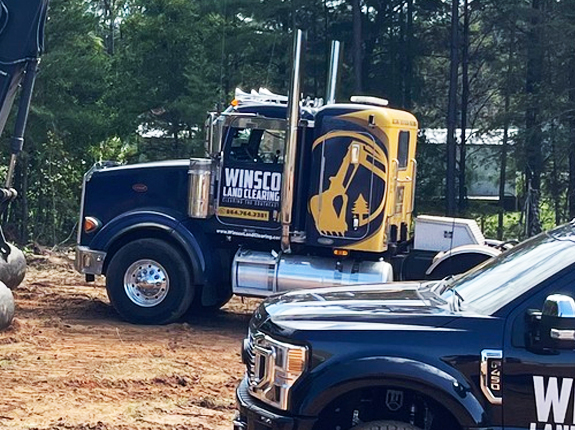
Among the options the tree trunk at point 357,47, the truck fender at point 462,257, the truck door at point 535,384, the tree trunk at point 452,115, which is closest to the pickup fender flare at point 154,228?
the truck fender at point 462,257


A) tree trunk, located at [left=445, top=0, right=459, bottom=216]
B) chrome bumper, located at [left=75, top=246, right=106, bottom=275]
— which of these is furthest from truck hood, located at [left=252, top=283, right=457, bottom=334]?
tree trunk, located at [left=445, top=0, right=459, bottom=216]

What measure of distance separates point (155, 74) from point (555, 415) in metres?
21.9

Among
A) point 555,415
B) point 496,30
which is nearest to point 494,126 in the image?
point 496,30

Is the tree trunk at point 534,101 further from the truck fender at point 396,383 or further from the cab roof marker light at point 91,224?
the truck fender at point 396,383

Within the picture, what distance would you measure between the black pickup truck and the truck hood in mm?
10

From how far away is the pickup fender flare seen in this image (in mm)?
11547

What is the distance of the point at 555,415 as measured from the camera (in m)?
4.74

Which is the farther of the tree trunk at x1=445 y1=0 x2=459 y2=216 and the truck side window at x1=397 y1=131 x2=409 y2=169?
the tree trunk at x1=445 y1=0 x2=459 y2=216

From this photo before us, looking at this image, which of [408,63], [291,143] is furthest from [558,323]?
[408,63]

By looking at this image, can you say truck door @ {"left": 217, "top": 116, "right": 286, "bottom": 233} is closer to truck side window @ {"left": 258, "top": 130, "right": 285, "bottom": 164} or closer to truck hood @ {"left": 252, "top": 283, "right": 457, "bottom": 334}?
truck side window @ {"left": 258, "top": 130, "right": 285, "bottom": 164}

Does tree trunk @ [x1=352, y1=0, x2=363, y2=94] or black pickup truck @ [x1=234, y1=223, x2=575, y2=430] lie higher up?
tree trunk @ [x1=352, y1=0, x2=363, y2=94]

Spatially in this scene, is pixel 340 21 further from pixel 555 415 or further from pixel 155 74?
pixel 555 415

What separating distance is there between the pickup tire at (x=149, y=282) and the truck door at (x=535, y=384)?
283 inches

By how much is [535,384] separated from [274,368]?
1316mm
